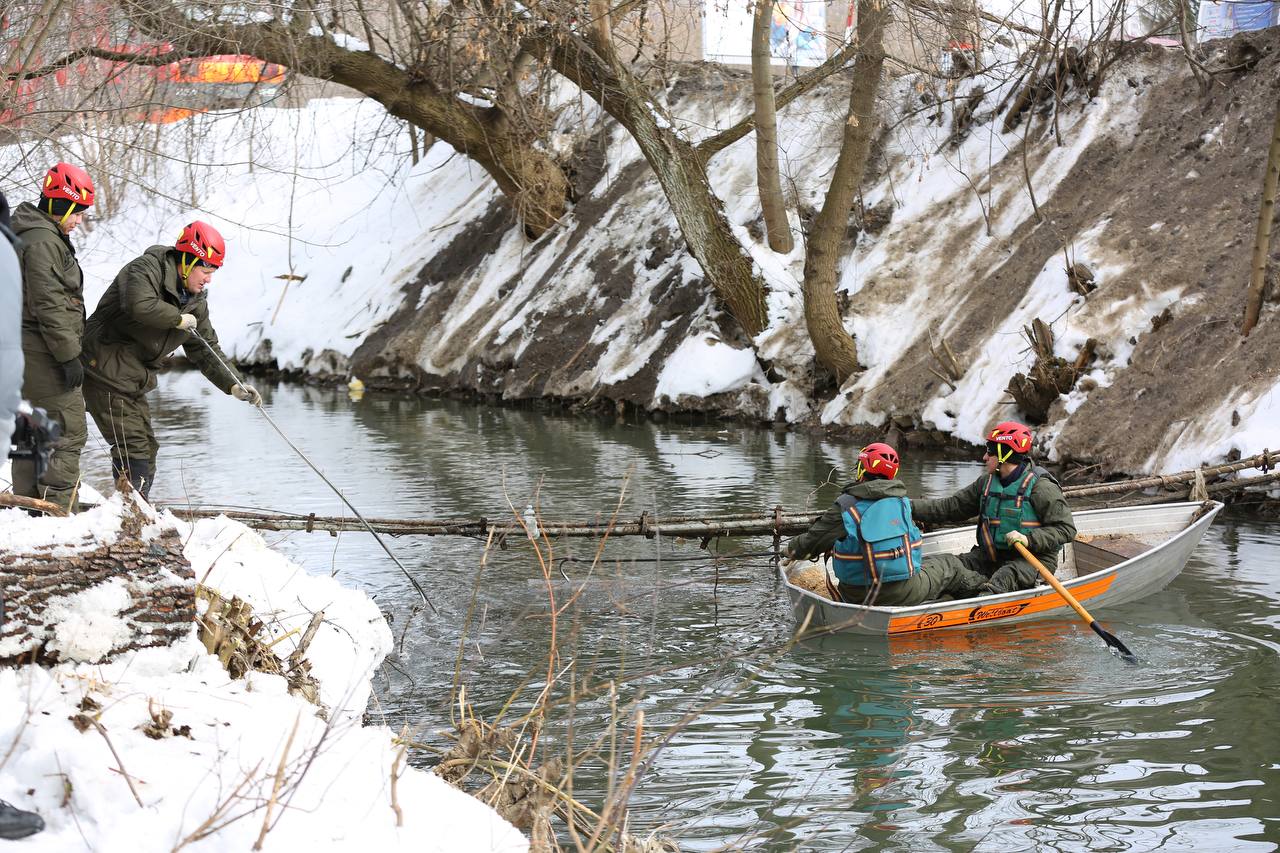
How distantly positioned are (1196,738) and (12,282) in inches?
211

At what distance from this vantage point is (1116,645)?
741 cm

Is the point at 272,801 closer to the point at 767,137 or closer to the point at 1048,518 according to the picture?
the point at 1048,518

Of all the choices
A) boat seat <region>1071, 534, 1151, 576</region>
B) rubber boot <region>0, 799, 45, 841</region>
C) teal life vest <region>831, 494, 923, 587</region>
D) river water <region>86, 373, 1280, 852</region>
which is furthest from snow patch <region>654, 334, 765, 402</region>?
rubber boot <region>0, 799, 45, 841</region>

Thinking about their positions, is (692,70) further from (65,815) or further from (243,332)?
(65,815)

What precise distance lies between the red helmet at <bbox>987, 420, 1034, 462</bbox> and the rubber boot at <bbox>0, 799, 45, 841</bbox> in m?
6.36

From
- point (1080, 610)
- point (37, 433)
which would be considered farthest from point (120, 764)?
point (1080, 610)

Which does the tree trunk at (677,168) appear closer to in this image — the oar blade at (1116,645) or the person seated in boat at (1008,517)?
the person seated in boat at (1008,517)

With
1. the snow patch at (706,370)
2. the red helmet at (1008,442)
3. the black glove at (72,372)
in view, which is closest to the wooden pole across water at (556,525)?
the black glove at (72,372)

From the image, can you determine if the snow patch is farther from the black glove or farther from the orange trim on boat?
the black glove

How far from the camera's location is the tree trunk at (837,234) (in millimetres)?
15930

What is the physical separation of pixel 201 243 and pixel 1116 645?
5.77m

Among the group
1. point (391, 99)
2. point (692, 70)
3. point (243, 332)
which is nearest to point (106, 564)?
point (391, 99)

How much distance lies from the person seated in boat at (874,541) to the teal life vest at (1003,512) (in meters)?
0.81

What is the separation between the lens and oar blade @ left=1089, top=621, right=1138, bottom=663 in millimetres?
7379
